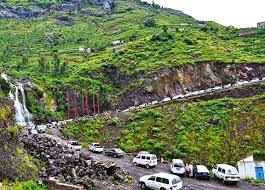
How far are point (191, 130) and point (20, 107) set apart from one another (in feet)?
115

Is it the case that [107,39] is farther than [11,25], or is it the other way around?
[11,25]

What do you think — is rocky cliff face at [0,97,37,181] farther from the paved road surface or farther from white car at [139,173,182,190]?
the paved road surface

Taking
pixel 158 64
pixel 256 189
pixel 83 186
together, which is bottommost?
pixel 256 189

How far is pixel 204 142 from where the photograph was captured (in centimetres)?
5678

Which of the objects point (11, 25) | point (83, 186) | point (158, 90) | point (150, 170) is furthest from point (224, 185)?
point (11, 25)

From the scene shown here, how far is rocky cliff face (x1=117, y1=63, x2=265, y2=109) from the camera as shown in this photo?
91.9 m

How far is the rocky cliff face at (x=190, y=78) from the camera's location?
91875 mm

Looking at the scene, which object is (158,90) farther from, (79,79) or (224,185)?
(224,185)

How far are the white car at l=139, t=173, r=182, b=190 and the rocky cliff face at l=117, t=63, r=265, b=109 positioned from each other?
56.7 meters

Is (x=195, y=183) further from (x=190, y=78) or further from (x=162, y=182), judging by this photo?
(x=190, y=78)

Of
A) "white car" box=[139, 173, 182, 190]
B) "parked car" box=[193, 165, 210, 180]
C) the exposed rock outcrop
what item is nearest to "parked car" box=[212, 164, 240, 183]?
"parked car" box=[193, 165, 210, 180]

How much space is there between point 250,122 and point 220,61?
40040mm

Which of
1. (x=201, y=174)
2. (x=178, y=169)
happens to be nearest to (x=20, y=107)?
(x=178, y=169)

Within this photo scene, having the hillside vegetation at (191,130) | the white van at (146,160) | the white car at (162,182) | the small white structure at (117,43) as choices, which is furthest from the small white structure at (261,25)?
the white car at (162,182)
